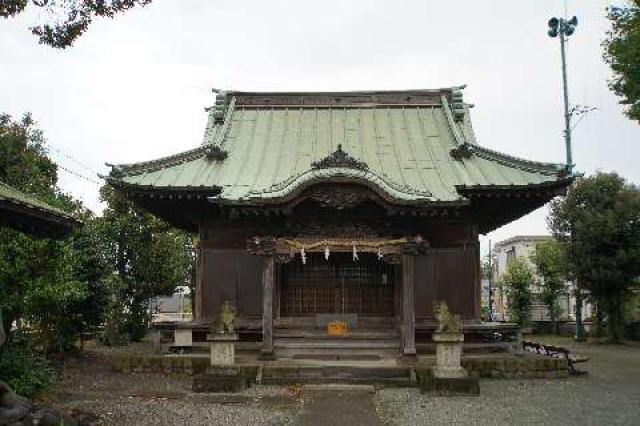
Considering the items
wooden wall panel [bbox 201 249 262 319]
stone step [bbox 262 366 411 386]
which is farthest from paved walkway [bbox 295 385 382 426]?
wooden wall panel [bbox 201 249 262 319]

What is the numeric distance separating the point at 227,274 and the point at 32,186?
7.27 metres

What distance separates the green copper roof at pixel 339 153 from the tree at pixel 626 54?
264cm

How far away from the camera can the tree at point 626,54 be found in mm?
14742

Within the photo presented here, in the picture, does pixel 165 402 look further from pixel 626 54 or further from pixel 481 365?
pixel 626 54

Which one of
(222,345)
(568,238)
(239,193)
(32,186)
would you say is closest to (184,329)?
(222,345)

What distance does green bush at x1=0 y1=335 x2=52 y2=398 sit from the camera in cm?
1072

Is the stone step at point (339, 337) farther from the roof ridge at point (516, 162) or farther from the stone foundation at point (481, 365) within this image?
the roof ridge at point (516, 162)

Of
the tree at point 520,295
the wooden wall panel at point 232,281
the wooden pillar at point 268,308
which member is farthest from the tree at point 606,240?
the wooden pillar at point 268,308

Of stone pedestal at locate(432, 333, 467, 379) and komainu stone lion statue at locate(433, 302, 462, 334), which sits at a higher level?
komainu stone lion statue at locate(433, 302, 462, 334)

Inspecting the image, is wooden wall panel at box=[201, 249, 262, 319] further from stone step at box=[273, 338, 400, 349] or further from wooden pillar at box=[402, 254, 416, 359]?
wooden pillar at box=[402, 254, 416, 359]

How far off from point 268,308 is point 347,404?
15.2 ft

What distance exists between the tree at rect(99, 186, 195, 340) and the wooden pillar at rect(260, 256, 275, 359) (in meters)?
11.0

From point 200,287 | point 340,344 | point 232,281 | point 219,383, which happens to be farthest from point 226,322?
point 340,344

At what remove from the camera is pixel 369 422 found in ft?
31.7
